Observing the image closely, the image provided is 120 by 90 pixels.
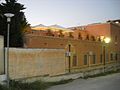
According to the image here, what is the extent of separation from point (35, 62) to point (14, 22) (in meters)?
3.95

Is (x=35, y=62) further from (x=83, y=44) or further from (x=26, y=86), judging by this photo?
(x=83, y=44)

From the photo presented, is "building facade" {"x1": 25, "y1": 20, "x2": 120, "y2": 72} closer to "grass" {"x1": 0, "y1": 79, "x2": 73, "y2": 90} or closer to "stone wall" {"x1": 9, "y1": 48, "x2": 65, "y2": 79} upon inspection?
"stone wall" {"x1": 9, "y1": 48, "x2": 65, "y2": 79}

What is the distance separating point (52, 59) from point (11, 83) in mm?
7696

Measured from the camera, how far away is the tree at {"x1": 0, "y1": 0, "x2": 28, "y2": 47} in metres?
21.9

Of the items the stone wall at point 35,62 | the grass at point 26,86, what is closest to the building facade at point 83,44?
the stone wall at point 35,62

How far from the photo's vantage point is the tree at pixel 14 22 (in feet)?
72.0

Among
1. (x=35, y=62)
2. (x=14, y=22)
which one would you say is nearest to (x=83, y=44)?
(x=35, y=62)

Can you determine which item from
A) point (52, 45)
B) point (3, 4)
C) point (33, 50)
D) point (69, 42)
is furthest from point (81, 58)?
point (3, 4)

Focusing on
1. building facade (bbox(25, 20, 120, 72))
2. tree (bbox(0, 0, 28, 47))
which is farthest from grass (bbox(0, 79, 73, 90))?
building facade (bbox(25, 20, 120, 72))

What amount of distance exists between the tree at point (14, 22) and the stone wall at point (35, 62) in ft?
4.20

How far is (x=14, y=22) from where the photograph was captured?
22203 millimetres

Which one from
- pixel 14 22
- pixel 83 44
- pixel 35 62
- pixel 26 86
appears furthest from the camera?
pixel 83 44

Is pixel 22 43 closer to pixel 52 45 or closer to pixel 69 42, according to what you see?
pixel 52 45

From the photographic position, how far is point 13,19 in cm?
2222
